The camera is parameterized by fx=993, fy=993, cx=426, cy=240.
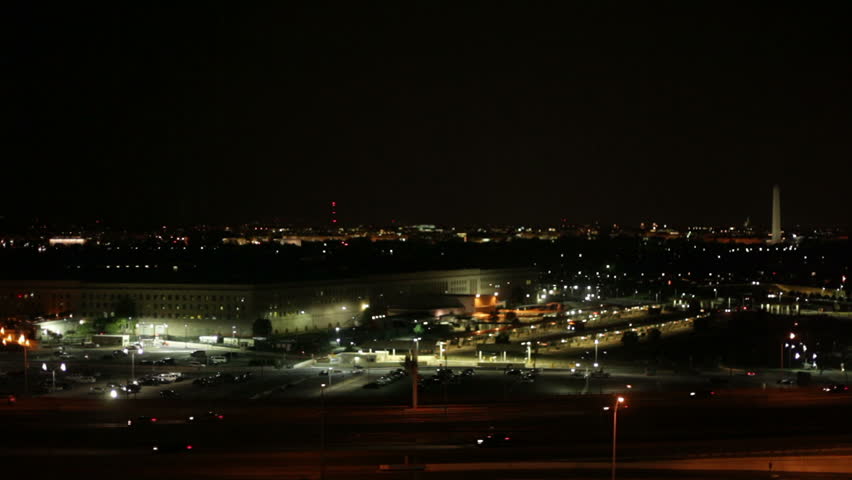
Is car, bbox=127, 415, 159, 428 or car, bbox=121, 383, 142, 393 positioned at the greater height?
car, bbox=127, 415, 159, 428

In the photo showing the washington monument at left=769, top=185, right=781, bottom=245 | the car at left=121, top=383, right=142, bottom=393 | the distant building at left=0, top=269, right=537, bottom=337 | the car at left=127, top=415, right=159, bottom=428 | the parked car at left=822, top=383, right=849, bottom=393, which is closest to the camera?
the car at left=127, top=415, right=159, bottom=428

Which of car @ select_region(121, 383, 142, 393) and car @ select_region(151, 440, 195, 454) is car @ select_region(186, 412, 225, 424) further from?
car @ select_region(121, 383, 142, 393)

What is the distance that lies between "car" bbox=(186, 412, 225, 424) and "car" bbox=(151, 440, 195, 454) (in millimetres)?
1267

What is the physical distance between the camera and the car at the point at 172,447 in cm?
1074

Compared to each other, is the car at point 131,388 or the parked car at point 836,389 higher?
the parked car at point 836,389

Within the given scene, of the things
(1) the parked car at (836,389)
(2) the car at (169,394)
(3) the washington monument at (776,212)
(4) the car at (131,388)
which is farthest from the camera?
(3) the washington monument at (776,212)

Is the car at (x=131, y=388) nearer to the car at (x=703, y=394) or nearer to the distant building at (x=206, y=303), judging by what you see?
the car at (x=703, y=394)

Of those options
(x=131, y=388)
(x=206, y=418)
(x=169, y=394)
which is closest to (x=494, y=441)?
(x=206, y=418)

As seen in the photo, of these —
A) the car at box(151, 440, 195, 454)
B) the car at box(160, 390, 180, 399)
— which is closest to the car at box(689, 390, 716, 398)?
the car at box(151, 440, 195, 454)

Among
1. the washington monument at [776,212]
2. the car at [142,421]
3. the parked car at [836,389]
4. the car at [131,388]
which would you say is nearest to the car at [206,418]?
the car at [142,421]

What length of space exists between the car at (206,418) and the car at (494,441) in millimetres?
3544

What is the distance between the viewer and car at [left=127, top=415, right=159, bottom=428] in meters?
12.3

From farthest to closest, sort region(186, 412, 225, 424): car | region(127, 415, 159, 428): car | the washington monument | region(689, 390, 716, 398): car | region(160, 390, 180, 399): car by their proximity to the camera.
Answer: the washington monument, region(160, 390, 180, 399): car, region(689, 390, 716, 398): car, region(186, 412, 225, 424): car, region(127, 415, 159, 428): car

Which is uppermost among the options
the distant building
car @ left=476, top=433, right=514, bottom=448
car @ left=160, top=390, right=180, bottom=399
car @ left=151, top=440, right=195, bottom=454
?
the distant building
